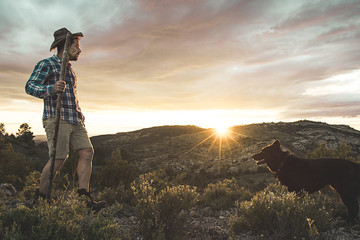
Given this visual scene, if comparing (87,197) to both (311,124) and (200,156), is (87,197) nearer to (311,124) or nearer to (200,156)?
(200,156)

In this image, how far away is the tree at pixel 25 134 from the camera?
47375 mm

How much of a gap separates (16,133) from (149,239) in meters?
59.6

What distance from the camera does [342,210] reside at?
4.86m

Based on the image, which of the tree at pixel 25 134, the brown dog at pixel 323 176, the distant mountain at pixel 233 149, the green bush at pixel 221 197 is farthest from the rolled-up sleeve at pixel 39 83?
the tree at pixel 25 134

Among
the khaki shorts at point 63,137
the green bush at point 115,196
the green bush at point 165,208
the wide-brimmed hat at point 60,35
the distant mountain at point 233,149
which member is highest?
the wide-brimmed hat at point 60,35

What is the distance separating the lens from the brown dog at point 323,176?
13.6 ft

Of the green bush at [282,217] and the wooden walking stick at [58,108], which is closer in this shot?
the wooden walking stick at [58,108]

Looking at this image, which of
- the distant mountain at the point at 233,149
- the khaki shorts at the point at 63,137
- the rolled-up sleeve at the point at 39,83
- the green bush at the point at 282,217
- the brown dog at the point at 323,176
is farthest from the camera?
the distant mountain at the point at 233,149

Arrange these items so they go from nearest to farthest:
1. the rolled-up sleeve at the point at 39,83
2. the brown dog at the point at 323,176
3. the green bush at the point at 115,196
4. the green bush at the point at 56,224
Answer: the green bush at the point at 56,224 < the rolled-up sleeve at the point at 39,83 < the brown dog at the point at 323,176 < the green bush at the point at 115,196

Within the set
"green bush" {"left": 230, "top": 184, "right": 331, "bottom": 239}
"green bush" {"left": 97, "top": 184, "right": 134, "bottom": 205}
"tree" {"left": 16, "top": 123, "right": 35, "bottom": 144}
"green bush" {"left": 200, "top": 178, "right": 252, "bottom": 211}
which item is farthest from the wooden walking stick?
"tree" {"left": 16, "top": 123, "right": 35, "bottom": 144}

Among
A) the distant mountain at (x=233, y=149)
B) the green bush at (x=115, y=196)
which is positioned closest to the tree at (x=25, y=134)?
the distant mountain at (x=233, y=149)

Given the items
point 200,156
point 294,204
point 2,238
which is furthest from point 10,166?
point 200,156

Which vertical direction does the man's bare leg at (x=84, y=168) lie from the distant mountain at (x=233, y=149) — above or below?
above

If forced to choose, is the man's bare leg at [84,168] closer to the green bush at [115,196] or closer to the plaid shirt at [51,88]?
the plaid shirt at [51,88]
